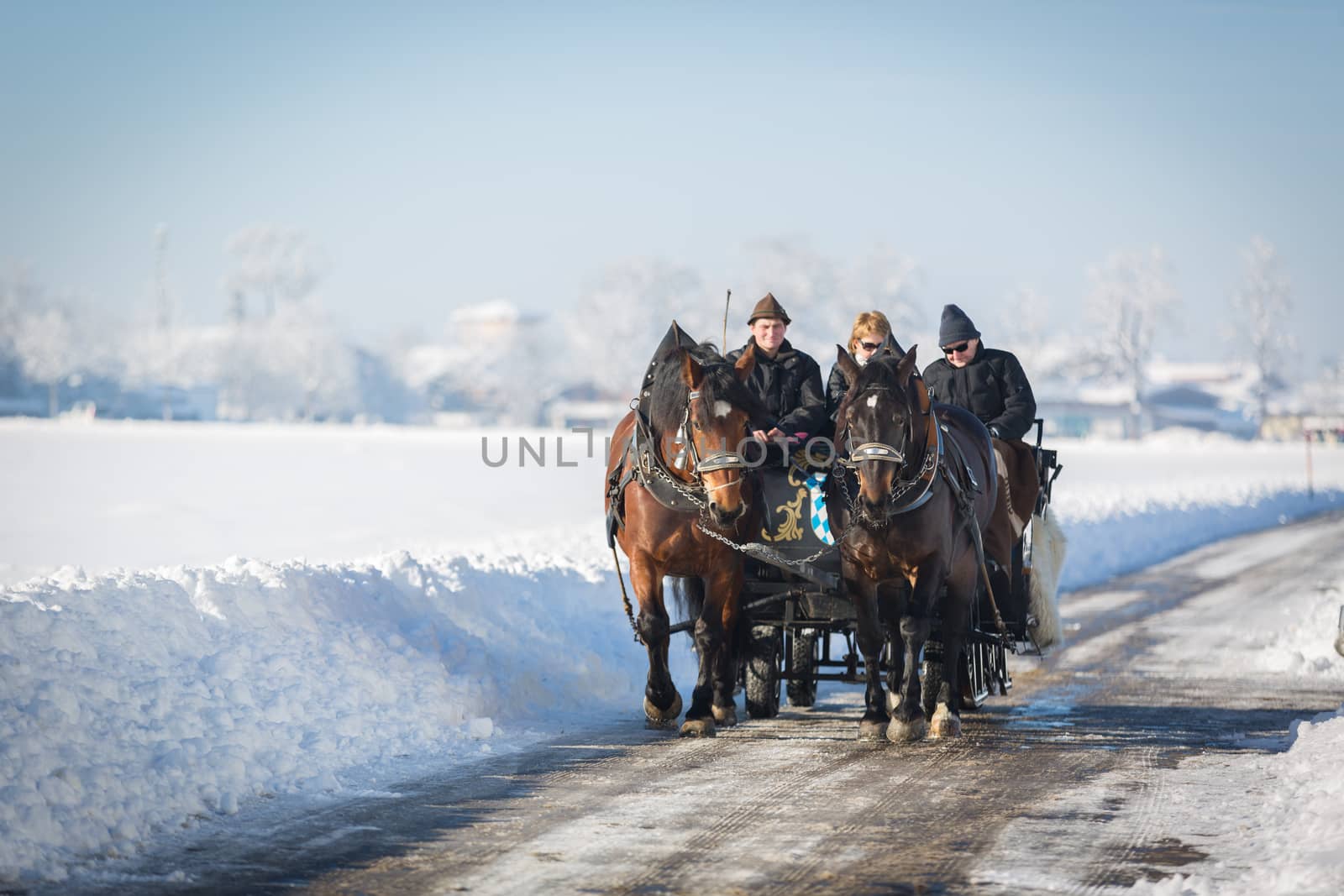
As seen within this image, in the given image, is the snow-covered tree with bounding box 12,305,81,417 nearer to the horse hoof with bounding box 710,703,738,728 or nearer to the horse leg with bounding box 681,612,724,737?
the horse hoof with bounding box 710,703,738,728

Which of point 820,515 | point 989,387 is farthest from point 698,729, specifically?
point 989,387

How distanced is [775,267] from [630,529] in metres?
82.3

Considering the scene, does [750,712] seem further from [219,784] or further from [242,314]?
[242,314]

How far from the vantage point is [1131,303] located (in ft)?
301

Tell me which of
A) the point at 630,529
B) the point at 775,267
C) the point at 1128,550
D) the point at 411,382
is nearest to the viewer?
the point at 630,529

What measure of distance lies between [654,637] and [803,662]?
136 cm

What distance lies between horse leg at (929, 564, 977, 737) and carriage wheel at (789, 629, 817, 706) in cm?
104

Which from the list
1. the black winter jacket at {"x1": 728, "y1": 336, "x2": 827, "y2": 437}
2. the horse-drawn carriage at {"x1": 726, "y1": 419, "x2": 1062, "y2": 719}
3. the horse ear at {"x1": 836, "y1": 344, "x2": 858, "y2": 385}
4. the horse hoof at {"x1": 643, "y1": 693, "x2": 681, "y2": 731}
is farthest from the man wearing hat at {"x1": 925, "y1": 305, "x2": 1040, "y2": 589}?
the horse hoof at {"x1": 643, "y1": 693, "x2": 681, "y2": 731}

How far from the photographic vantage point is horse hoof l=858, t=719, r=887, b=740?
8445 millimetres

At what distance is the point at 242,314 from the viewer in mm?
111312

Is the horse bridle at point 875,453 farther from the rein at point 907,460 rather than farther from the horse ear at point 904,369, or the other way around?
the horse ear at point 904,369

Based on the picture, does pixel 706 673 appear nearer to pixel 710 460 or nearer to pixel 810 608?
pixel 810 608

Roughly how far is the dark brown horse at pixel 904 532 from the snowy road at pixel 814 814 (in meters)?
0.35

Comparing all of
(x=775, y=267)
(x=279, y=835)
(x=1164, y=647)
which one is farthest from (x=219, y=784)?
(x=775, y=267)
